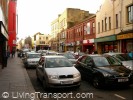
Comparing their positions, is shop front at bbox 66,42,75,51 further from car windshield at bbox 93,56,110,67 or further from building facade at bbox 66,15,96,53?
car windshield at bbox 93,56,110,67

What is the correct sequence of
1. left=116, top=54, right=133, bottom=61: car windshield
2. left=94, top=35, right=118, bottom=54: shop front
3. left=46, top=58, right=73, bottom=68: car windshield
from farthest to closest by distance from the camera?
left=94, top=35, right=118, bottom=54: shop front, left=116, top=54, right=133, bottom=61: car windshield, left=46, top=58, right=73, bottom=68: car windshield

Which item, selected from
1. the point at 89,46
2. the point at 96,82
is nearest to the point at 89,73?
the point at 96,82

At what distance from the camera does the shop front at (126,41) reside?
83.6 feet

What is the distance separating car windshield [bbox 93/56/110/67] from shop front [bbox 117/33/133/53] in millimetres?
12983

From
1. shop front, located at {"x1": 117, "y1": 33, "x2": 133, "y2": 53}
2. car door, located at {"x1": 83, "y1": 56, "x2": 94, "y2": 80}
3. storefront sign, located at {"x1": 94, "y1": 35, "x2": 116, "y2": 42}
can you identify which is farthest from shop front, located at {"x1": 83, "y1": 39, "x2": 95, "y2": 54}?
car door, located at {"x1": 83, "y1": 56, "x2": 94, "y2": 80}

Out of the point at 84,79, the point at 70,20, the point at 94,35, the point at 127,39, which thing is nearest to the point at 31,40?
the point at 70,20

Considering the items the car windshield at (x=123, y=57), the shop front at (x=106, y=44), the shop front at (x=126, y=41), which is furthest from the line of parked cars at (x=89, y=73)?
the shop front at (x=106, y=44)

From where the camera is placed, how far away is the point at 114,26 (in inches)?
1220

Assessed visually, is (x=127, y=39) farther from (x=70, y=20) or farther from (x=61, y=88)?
(x=70, y=20)

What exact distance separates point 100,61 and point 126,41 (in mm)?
15849

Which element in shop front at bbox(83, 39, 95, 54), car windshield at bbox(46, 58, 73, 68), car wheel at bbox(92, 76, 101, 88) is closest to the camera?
car wheel at bbox(92, 76, 101, 88)

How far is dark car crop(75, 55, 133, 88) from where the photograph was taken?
10648 mm

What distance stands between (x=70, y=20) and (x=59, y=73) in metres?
51.5

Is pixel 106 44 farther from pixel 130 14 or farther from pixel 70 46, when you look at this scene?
pixel 70 46
